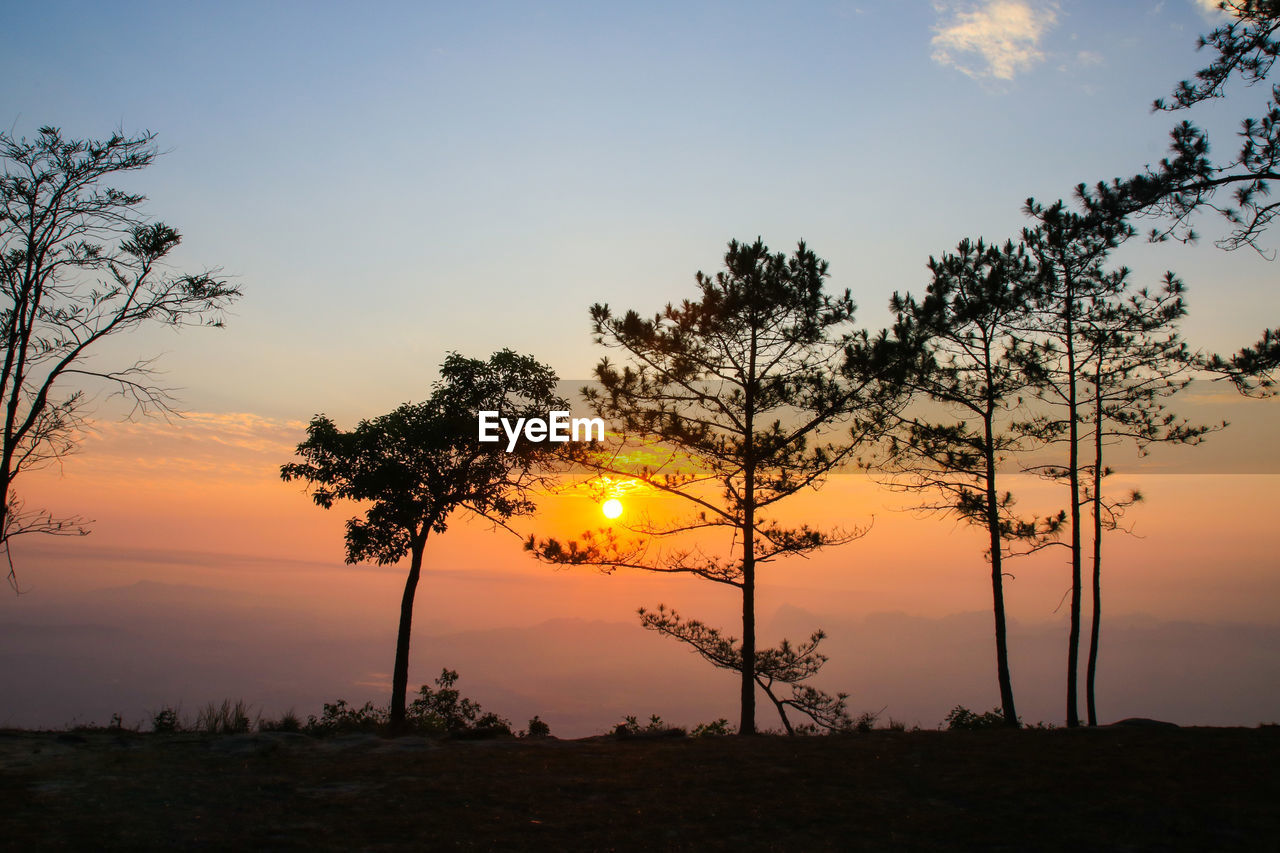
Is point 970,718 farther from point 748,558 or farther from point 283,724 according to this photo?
point 283,724

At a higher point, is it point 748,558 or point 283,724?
point 748,558

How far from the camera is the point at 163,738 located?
13.9 metres

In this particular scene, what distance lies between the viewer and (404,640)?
2012cm

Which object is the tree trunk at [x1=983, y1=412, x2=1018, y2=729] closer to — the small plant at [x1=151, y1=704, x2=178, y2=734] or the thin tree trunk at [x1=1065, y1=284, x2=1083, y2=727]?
the thin tree trunk at [x1=1065, y1=284, x2=1083, y2=727]

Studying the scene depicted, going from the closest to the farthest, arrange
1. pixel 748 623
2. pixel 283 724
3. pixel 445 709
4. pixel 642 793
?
pixel 642 793
pixel 283 724
pixel 748 623
pixel 445 709

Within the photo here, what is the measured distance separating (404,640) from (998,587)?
1684 centimetres

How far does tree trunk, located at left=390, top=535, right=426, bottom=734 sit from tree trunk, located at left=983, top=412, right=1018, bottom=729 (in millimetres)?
16426

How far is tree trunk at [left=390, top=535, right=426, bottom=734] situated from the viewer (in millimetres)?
19856

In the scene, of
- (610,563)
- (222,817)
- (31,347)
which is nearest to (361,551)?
(610,563)

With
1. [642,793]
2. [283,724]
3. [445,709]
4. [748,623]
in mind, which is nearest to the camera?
[642,793]

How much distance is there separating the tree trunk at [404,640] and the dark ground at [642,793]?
5.76m

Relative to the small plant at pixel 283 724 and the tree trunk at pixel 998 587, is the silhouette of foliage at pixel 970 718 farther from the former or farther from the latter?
the small plant at pixel 283 724

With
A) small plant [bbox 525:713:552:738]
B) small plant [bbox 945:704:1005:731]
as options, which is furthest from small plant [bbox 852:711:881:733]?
small plant [bbox 525:713:552:738]

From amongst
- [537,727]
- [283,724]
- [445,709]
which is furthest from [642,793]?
[445,709]
